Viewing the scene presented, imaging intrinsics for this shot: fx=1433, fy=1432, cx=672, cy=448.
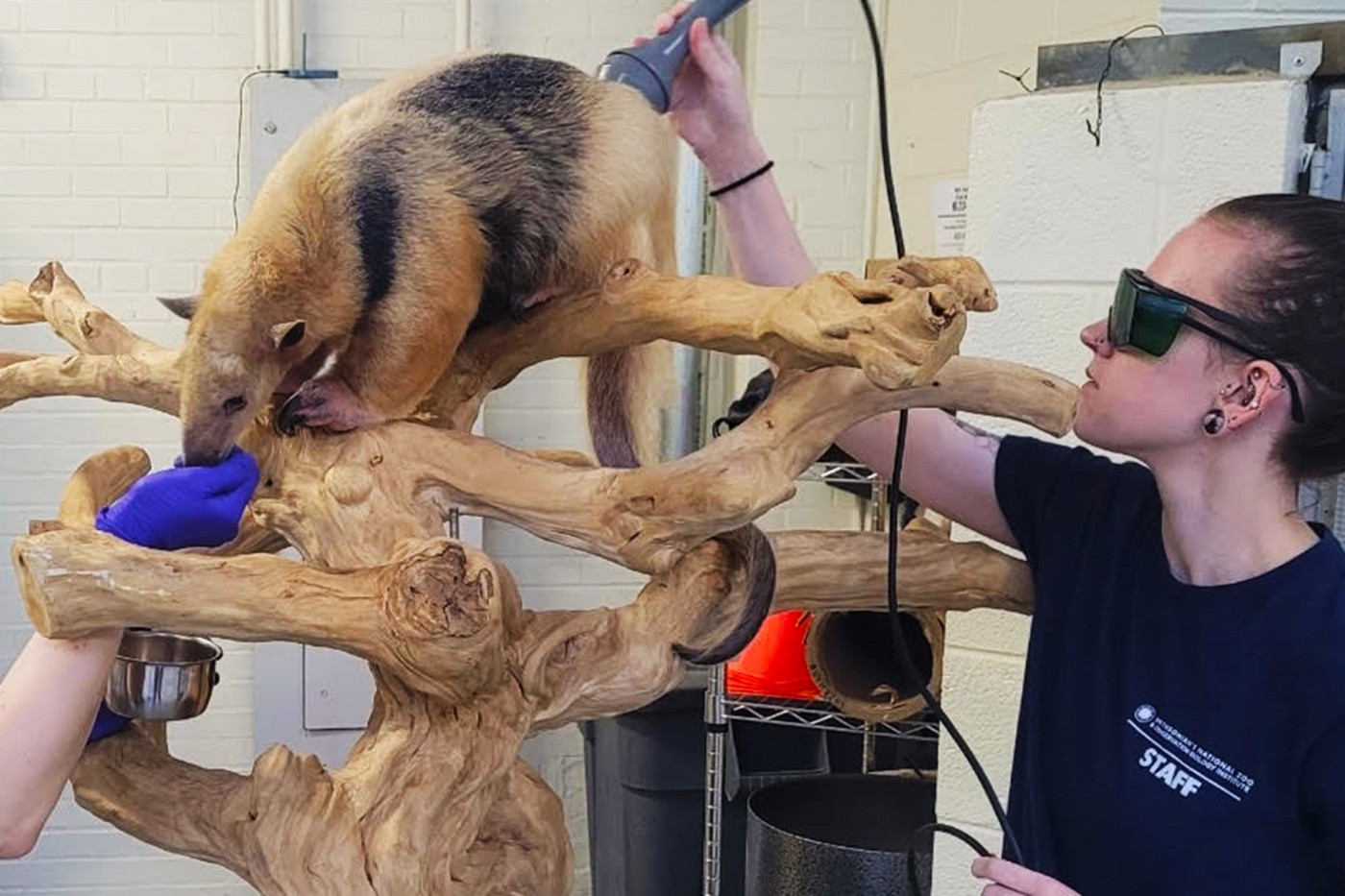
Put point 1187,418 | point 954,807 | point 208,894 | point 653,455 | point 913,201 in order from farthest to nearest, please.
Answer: point 208,894 → point 913,201 → point 954,807 → point 653,455 → point 1187,418

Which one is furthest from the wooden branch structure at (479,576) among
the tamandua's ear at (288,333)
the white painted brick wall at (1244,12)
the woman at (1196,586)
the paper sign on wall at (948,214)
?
the paper sign on wall at (948,214)

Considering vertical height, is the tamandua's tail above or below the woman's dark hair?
below

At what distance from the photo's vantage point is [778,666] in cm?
241

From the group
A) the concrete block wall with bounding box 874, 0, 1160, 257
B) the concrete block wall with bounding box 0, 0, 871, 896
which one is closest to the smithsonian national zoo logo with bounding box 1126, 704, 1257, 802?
the concrete block wall with bounding box 874, 0, 1160, 257

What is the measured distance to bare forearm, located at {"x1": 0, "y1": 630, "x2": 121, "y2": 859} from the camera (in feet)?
A: 3.12

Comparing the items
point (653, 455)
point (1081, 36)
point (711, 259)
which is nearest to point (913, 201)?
point (711, 259)

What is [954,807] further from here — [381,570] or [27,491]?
[27,491]

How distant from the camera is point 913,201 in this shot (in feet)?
9.38

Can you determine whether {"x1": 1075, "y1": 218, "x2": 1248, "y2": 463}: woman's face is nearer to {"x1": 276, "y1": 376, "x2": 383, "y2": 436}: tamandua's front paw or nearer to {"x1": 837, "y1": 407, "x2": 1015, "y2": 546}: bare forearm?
{"x1": 837, "y1": 407, "x2": 1015, "y2": 546}: bare forearm

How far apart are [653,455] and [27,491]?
2.10 meters

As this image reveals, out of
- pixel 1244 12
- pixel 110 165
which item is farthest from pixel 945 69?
pixel 110 165

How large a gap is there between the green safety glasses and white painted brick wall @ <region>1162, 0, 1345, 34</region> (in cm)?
83

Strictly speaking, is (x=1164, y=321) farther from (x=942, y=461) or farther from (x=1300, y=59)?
(x=1300, y=59)

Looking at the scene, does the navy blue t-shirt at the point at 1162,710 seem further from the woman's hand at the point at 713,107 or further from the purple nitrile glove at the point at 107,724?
the purple nitrile glove at the point at 107,724
